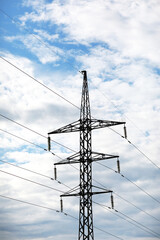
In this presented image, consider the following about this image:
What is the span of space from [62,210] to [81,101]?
1146 centimetres

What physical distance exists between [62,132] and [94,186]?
19.5 ft

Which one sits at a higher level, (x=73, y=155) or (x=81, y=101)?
(x=81, y=101)

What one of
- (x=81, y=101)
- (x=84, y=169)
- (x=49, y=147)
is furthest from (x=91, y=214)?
(x=81, y=101)

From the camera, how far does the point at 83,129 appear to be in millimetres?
37344

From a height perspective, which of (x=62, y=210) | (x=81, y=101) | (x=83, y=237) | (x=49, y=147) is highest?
(x=81, y=101)

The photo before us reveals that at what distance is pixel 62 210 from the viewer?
40469 millimetres

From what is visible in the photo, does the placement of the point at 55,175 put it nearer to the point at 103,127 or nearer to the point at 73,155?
the point at 73,155

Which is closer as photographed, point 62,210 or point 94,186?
point 94,186

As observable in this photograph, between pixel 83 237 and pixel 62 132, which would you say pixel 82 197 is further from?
pixel 62 132

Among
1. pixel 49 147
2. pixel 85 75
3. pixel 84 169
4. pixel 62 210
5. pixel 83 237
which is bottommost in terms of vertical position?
pixel 83 237

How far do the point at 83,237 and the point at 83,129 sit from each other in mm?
9937

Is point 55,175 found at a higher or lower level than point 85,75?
lower

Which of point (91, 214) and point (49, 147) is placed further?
point (49, 147)

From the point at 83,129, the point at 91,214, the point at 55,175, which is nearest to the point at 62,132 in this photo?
the point at 83,129
